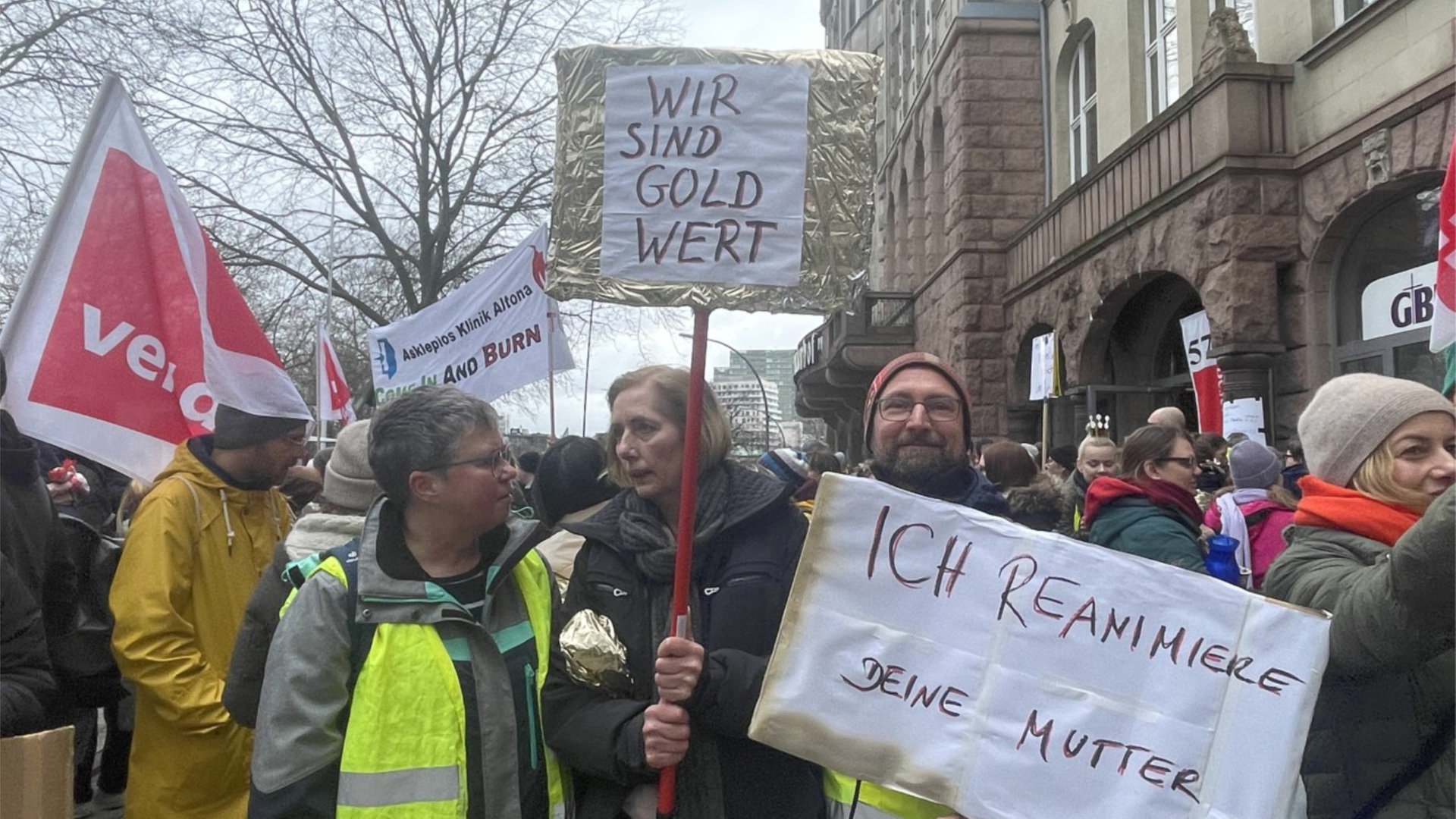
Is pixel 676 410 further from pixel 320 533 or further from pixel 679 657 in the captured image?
pixel 320 533

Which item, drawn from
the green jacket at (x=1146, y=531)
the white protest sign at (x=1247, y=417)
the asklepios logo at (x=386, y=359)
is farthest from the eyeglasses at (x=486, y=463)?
the white protest sign at (x=1247, y=417)

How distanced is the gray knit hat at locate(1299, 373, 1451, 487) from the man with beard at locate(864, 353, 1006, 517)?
2.27 feet

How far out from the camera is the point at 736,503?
2.39m

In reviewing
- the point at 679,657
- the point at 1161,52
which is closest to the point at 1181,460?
the point at 679,657

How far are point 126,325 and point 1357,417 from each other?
3145 millimetres

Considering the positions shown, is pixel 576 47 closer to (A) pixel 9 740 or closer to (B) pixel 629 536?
(B) pixel 629 536

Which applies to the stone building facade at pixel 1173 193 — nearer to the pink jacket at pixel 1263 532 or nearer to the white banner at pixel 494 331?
the pink jacket at pixel 1263 532

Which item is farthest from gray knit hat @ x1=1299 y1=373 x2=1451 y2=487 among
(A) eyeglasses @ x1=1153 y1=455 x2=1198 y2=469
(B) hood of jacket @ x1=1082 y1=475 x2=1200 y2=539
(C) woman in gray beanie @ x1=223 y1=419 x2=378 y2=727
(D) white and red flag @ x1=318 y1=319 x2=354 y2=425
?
(D) white and red flag @ x1=318 y1=319 x2=354 y2=425

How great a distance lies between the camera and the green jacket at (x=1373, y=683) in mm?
1800

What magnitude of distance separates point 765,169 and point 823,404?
121ft

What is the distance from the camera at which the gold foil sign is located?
2.36m

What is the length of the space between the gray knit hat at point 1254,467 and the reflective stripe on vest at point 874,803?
3686 millimetres

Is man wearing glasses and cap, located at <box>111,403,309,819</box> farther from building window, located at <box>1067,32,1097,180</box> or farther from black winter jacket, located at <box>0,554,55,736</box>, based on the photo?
building window, located at <box>1067,32,1097,180</box>

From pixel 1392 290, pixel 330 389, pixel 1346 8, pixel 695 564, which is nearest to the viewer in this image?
pixel 695 564
